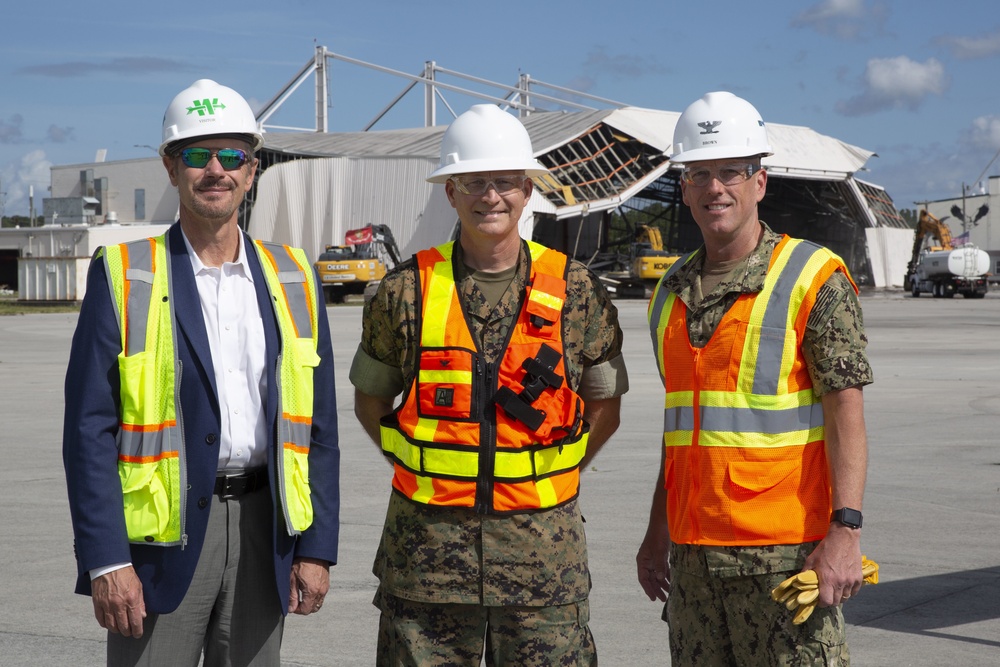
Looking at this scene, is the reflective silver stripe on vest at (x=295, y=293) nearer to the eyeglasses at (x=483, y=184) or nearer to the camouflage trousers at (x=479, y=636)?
the eyeglasses at (x=483, y=184)

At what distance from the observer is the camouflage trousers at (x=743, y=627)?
3227mm

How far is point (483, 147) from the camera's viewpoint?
3.66m

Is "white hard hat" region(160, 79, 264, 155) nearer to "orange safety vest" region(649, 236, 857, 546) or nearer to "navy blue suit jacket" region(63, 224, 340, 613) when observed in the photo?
"navy blue suit jacket" region(63, 224, 340, 613)

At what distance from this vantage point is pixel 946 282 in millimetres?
55375

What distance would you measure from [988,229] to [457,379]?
11555 cm

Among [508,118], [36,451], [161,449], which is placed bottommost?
[36,451]

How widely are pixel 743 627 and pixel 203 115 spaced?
216cm

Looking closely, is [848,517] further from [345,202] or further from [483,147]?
[345,202]

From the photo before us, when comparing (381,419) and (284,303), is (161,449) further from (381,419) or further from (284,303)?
(381,419)

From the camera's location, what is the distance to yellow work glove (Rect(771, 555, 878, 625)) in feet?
10.3

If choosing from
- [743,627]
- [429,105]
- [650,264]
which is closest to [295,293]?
[743,627]

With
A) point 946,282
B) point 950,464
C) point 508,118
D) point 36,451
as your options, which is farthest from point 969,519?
point 946,282

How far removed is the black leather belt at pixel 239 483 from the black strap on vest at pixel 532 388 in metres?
0.73

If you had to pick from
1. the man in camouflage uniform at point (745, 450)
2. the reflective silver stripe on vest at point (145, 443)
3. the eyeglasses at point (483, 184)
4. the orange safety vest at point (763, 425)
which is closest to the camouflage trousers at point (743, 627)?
the man in camouflage uniform at point (745, 450)
